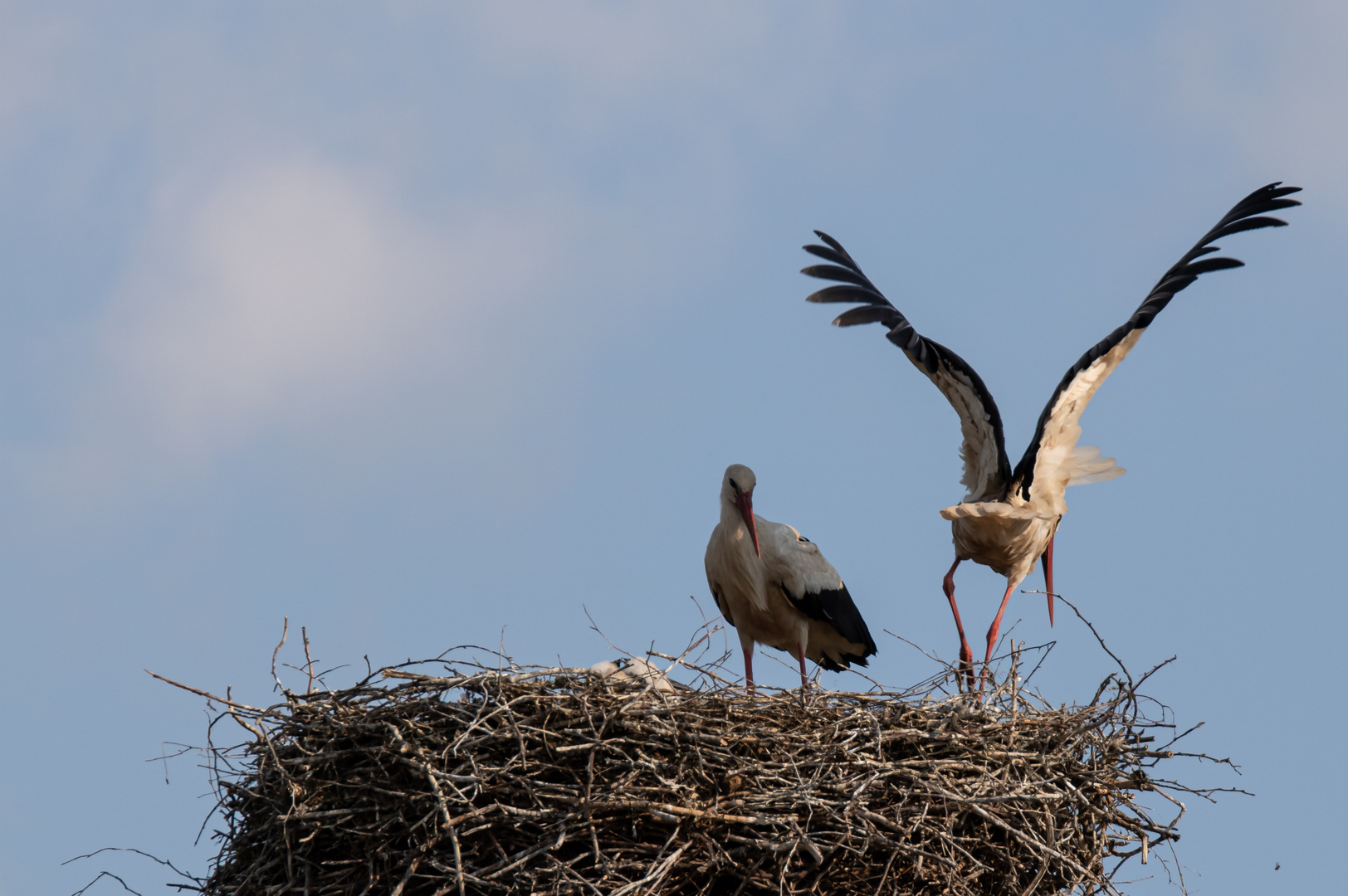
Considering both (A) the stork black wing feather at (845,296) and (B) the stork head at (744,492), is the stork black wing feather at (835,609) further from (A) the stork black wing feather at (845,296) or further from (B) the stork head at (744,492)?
(A) the stork black wing feather at (845,296)

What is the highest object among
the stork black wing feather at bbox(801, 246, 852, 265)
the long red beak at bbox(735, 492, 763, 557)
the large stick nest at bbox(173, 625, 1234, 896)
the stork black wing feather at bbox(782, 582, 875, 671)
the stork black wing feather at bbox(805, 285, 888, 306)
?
the stork black wing feather at bbox(801, 246, 852, 265)

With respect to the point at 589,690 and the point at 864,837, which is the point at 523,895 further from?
the point at 864,837

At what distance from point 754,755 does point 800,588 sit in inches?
90.6

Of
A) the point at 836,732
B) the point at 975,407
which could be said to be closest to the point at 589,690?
the point at 836,732

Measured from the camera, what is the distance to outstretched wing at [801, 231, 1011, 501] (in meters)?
6.82

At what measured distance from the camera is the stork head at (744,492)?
6957 millimetres

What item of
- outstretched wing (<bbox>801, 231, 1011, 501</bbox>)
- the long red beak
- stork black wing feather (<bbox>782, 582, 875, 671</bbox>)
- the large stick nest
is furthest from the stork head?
the large stick nest

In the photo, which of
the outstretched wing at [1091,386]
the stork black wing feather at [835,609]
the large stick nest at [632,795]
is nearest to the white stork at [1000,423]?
the outstretched wing at [1091,386]

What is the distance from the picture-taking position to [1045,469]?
7.23 metres

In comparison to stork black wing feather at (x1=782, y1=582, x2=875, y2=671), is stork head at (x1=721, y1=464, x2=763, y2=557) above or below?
above

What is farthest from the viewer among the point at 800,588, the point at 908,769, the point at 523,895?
the point at 800,588

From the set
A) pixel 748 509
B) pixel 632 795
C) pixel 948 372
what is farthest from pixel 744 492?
pixel 632 795

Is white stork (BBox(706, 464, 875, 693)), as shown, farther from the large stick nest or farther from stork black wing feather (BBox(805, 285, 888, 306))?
the large stick nest

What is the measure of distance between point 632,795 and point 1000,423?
10.8 feet
